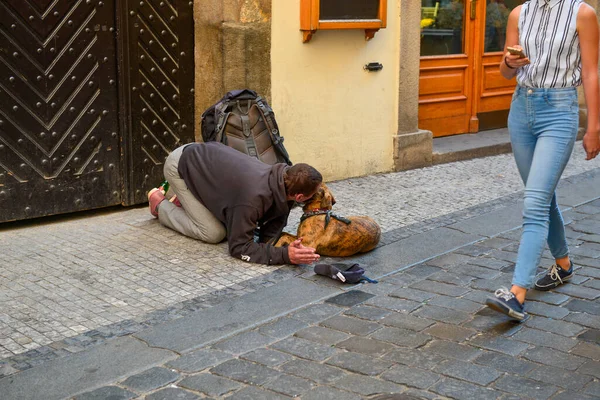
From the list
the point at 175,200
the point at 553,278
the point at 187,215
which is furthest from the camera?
the point at 175,200

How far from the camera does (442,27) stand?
394 inches

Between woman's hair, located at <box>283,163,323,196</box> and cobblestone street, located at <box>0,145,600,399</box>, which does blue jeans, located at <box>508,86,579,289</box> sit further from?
woman's hair, located at <box>283,163,323,196</box>

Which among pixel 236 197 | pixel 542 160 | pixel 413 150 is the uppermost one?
pixel 542 160

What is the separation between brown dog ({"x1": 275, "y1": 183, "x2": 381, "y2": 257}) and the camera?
225 inches

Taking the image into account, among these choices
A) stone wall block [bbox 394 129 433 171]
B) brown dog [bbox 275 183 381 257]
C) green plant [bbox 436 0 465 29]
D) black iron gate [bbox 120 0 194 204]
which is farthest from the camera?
green plant [bbox 436 0 465 29]

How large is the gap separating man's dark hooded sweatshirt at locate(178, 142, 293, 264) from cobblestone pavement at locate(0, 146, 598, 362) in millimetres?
120

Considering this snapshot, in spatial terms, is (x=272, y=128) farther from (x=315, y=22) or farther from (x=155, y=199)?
(x=315, y=22)

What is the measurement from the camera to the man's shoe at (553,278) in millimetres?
5191

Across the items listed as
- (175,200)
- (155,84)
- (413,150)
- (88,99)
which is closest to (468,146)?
(413,150)

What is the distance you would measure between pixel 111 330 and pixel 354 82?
4.39m

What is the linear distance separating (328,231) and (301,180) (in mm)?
431

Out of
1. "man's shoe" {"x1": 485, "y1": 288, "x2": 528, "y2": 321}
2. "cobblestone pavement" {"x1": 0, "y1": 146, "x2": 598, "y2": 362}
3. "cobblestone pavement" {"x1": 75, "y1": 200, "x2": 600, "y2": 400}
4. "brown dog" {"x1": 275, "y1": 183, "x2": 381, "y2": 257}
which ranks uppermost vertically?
"brown dog" {"x1": 275, "y1": 183, "x2": 381, "y2": 257}

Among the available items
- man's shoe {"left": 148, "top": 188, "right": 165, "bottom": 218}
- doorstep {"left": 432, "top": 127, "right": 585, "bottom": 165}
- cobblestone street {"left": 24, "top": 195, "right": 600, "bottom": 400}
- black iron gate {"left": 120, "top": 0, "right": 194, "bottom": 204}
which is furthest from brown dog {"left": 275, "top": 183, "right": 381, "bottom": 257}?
doorstep {"left": 432, "top": 127, "right": 585, "bottom": 165}

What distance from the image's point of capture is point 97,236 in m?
6.21
